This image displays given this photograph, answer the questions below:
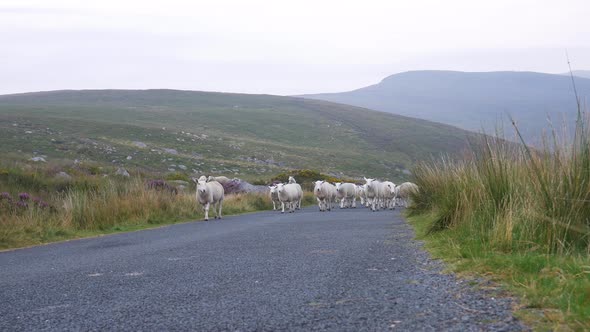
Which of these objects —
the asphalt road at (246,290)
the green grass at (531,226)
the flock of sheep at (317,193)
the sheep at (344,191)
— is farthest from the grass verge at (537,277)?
the sheep at (344,191)

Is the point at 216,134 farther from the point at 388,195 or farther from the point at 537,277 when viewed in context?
the point at 537,277

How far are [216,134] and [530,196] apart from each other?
84.4m

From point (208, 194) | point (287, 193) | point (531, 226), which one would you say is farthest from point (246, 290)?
point (287, 193)

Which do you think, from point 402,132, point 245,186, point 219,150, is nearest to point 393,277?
point 245,186

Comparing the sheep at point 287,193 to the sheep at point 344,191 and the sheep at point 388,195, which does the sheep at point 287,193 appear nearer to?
the sheep at point 344,191

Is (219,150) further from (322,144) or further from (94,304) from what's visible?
(94,304)

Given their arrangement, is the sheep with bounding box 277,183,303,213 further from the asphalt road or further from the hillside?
the asphalt road

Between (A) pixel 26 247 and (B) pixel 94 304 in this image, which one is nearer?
(B) pixel 94 304

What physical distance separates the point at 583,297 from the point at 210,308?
300 cm

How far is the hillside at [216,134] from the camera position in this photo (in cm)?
6100

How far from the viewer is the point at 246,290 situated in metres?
6.68

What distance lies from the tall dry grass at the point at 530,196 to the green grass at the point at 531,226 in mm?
10

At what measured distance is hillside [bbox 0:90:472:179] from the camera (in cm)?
6100

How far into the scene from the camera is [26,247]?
13.2m
